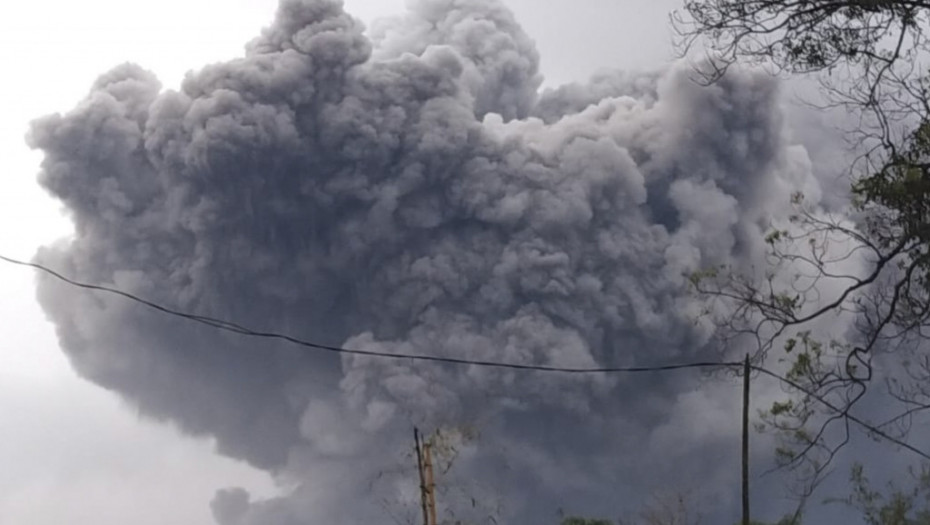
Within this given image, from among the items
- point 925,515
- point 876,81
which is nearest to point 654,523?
point 925,515

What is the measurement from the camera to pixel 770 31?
11.2 m

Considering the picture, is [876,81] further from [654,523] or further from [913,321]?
[654,523]

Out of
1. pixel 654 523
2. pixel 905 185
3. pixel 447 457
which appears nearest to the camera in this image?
pixel 905 185

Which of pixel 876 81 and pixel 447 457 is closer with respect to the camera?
pixel 876 81

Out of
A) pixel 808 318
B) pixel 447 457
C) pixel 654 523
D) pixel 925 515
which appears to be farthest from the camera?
pixel 654 523

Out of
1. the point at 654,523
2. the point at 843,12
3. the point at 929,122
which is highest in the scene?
the point at 654,523

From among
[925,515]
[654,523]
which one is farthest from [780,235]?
[654,523]

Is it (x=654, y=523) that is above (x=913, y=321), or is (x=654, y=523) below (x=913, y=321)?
above

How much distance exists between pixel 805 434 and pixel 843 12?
3.75 m

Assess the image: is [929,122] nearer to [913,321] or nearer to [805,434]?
[913,321]

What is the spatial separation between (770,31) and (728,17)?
367 millimetres

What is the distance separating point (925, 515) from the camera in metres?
23.2

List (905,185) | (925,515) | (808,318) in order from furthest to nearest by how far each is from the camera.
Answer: (925,515) → (808,318) → (905,185)

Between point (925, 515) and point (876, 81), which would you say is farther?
point (925, 515)
